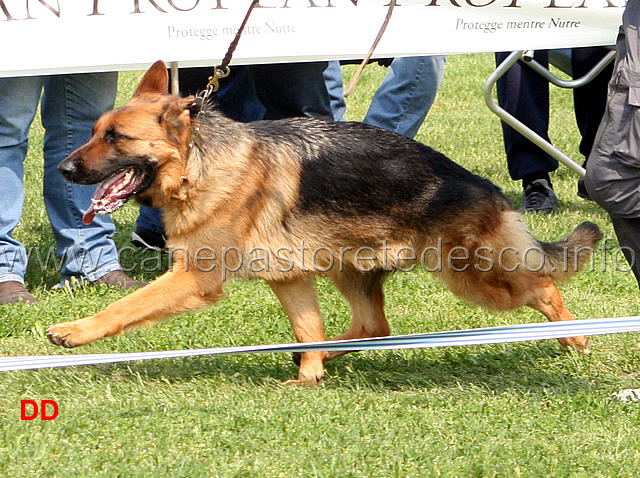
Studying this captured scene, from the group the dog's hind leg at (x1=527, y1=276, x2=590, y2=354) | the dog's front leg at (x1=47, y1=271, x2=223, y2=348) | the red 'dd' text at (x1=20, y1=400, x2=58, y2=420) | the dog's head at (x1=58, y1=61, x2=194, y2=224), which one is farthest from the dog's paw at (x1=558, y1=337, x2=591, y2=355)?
the red 'dd' text at (x1=20, y1=400, x2=58, y2=420)

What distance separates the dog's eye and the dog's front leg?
1.90 feet

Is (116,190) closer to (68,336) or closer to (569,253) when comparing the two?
(68,336)

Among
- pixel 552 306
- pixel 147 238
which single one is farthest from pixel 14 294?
pixel 552 306

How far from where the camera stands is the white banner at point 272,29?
4.88m

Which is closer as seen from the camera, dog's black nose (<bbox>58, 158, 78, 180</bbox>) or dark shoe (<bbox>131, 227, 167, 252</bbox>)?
dog's black nose (<bbox>58, 158, 78, 180</bbox>)

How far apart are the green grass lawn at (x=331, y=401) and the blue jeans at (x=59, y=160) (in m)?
0.24

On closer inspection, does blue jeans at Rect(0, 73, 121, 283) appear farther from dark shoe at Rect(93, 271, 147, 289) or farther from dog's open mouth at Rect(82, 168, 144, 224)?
dog's open mouth at Rect(82, 168, 144, 224)

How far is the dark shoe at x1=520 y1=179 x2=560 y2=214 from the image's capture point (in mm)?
6883

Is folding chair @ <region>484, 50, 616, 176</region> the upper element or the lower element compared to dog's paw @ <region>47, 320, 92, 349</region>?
upper

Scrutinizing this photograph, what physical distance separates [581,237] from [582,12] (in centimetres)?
187

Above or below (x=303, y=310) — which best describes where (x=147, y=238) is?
above

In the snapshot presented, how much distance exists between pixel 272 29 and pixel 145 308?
215cm

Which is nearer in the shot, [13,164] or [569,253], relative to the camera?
[569,253]

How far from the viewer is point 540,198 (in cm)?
694
